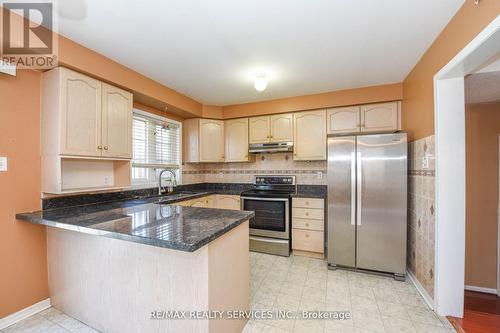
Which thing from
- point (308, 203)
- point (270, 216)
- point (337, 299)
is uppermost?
point (308, 203)

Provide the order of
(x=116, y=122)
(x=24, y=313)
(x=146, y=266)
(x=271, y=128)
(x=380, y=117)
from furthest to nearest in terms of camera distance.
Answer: (x=271, y=128)
(x=380, y=117)
(x=116, y=122)
(x=24, y=313)
(x=146, y=266)

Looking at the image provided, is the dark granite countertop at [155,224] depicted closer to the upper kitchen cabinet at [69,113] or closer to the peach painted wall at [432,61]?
the upper kitchen cabinet at [69,113]

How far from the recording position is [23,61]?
1806 mm

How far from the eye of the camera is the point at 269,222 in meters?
3.28

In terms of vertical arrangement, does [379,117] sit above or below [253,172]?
above

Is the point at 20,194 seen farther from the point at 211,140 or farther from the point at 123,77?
the point at 211,140

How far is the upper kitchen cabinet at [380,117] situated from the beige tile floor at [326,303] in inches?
74.4

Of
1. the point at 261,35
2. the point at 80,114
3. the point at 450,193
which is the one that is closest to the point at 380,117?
the point at 450,193

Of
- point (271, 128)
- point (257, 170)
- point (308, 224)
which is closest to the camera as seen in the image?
point (308, 224)

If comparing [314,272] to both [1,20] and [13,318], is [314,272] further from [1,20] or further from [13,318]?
[1,20]

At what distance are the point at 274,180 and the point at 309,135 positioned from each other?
97 centimetres

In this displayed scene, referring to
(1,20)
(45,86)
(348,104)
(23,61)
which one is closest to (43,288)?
(45,86)

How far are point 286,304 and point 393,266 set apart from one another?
4.42 feet

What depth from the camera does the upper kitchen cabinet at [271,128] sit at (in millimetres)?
3521
